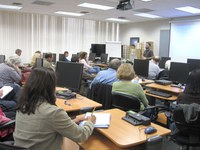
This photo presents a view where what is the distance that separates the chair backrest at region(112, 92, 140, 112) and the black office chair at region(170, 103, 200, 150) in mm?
584

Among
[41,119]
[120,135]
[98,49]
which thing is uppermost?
[98,49]

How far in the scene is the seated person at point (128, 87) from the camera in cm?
298

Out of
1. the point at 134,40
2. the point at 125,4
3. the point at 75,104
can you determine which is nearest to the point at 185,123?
the point at 75,104

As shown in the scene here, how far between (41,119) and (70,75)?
1.59 metres

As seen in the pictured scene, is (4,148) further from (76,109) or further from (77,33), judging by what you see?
(77,33)

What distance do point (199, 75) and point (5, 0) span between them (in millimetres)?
6347

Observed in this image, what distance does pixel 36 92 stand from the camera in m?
1.48

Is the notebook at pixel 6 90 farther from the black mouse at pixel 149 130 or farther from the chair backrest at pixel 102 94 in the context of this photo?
the black mouse at pixel 149 130

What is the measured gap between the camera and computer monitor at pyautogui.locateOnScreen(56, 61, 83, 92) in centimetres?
292

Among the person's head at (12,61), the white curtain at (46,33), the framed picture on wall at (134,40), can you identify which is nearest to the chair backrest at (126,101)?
the person's head at (12,61)

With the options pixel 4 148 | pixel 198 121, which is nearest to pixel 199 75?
pixel 198 121

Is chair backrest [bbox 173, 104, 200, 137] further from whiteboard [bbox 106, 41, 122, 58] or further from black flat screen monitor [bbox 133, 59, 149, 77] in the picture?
whiteboard [bbox 106, 41, 122, 58]

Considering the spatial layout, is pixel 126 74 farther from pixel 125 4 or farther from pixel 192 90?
pixel 125 4

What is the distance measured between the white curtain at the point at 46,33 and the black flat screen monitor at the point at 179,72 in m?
7.27
